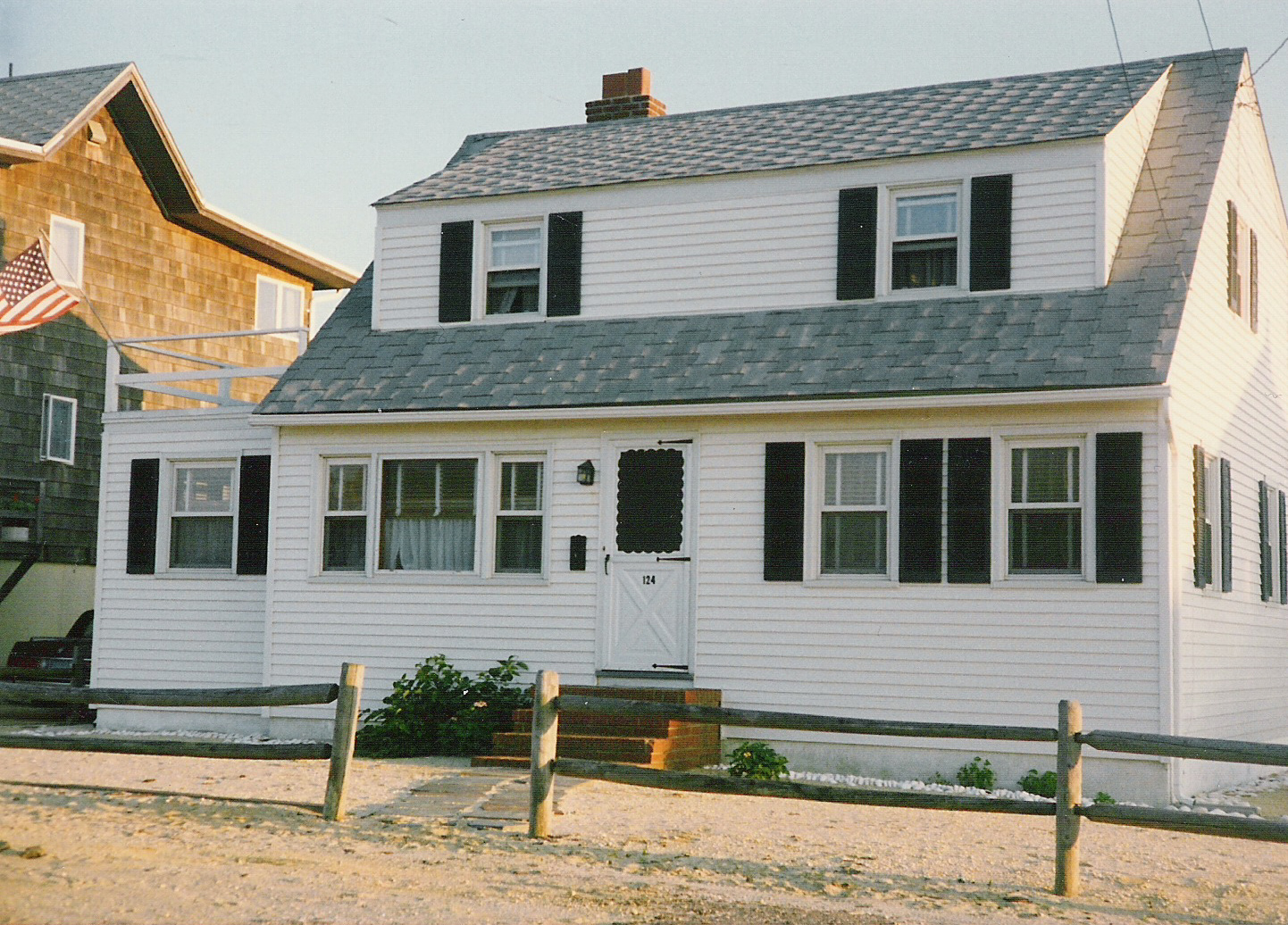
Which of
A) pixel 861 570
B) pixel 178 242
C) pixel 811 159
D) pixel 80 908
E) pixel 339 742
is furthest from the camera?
pixel 178 242

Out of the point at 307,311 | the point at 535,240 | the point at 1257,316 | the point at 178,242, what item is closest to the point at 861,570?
the point at 535,240

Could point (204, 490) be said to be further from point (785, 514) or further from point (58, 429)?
point (785, 514)

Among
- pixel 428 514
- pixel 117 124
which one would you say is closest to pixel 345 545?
pixel 428 514

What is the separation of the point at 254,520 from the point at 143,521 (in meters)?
1.65

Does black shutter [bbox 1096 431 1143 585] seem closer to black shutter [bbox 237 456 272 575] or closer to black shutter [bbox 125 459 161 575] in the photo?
black shutter [bbox 237 456 272 575]

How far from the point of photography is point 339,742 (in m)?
9.84

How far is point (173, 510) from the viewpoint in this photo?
56.1 ft

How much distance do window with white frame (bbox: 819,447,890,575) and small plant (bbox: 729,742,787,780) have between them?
1.81 meters

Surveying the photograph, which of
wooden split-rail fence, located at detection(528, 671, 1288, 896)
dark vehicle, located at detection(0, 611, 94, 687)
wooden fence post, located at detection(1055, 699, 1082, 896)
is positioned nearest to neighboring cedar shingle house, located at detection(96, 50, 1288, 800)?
dark vehicle, located at detection(0, 611, 94, 687)

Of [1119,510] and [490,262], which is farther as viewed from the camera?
[490,262]

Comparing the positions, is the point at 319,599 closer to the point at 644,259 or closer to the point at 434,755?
the point at 434,755

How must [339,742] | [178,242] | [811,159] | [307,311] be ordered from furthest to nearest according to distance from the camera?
[307,311], [178,242], [811,159], [339,742]

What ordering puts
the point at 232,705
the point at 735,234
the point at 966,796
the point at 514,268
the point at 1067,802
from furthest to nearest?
the point at 514,268 < the point at 735,234 < the point at 232,705 < the point at 966,796 < the point at 1067,802

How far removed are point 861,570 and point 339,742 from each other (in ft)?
18.8
